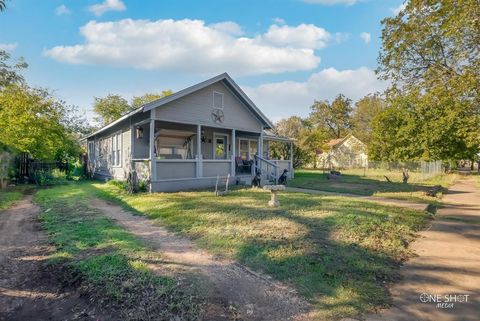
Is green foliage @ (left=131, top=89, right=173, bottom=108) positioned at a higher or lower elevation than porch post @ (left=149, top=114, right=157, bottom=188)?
higher

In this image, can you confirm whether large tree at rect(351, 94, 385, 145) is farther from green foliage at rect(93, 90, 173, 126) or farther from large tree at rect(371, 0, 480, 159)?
large tree at rect(371, 0, 480, 159)

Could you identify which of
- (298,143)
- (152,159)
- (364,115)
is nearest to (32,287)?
(152,159)

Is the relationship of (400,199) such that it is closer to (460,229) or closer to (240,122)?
(460,229)

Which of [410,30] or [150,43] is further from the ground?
[150,43]

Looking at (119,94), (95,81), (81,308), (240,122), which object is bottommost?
(81,308)

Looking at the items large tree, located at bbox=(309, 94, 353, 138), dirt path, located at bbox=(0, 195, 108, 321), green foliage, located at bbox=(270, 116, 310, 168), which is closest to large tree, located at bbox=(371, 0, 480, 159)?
dirt path, located at bbox=(0, 195, 108, 321)

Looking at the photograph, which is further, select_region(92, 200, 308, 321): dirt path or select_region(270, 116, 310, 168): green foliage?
select_region(270, 116, 310, 168): green foliage

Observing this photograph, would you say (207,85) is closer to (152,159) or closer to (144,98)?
(152,159)

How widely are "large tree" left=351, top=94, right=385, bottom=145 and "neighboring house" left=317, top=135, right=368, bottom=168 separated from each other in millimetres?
3618

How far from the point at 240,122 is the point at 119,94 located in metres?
32.4

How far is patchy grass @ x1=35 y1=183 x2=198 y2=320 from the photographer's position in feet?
10.0

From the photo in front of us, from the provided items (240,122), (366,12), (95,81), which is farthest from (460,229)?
(95,81)

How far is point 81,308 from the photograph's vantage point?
123 inches

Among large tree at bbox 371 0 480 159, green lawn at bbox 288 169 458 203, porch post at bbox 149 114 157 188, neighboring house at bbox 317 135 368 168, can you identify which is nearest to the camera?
large tree at bbox 371 0 480 159
